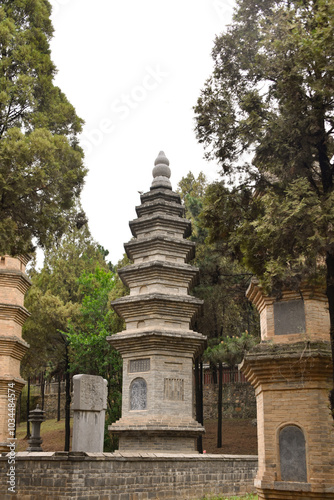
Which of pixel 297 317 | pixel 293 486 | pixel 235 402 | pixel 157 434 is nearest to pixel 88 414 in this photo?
pixel 157 434

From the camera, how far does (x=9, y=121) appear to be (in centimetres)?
1272

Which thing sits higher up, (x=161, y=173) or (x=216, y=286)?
(x=161, y=173)

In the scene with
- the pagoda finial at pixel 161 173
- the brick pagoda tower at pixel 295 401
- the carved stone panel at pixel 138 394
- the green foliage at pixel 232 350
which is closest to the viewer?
the brick pagoda tower at pixel 295 401

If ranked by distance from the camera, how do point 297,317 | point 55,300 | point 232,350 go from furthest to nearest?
point 55,300
point 232,350
point 297,317

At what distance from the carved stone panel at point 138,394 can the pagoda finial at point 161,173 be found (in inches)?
319

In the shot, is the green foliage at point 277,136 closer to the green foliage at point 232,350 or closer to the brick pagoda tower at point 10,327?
the brick pagoda tower at point 10,327

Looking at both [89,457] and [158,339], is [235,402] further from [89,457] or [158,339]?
[89,457]

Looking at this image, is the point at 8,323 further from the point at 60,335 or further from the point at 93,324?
the point at 60,335

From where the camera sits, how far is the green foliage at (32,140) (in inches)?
405

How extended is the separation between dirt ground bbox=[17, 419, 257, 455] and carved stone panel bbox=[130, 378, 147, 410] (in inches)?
320

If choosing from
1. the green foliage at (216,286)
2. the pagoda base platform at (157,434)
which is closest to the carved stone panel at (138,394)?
the pagoda base platform at (157,434)

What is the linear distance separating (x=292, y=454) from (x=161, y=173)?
47.3ft

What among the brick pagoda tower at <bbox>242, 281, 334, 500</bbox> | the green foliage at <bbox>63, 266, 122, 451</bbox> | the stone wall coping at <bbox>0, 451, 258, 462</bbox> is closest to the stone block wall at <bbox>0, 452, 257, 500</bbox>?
the stone wall coping at <bbox>0, 451, 258, 462</bbox>

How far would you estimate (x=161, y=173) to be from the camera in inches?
880
